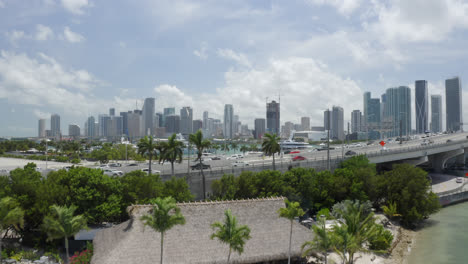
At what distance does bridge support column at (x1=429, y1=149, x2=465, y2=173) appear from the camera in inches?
3499

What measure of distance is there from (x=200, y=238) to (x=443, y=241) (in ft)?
111

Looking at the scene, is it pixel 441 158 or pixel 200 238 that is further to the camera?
pixel 441 158

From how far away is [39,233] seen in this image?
1282 inches

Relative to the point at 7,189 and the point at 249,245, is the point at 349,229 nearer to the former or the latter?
the point at 249,245

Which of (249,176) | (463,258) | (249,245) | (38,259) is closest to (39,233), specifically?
(38,259)

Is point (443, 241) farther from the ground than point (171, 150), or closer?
closer

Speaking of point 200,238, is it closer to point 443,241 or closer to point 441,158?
point 443,241

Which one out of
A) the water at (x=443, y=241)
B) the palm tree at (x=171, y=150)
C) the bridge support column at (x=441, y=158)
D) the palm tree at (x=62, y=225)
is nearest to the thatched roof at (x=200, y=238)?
the palm tree at (x=62, y=225)

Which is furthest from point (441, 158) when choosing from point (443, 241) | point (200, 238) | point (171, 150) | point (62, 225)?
point (62, 225)

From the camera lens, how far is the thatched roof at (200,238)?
78.7 feet

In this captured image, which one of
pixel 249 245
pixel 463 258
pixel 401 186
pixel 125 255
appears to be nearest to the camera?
pixel 125 255

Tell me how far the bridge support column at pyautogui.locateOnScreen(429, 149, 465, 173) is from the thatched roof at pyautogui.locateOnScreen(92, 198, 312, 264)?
80.4 metres

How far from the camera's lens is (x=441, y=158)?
9062 centimetres

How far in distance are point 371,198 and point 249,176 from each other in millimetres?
21728
